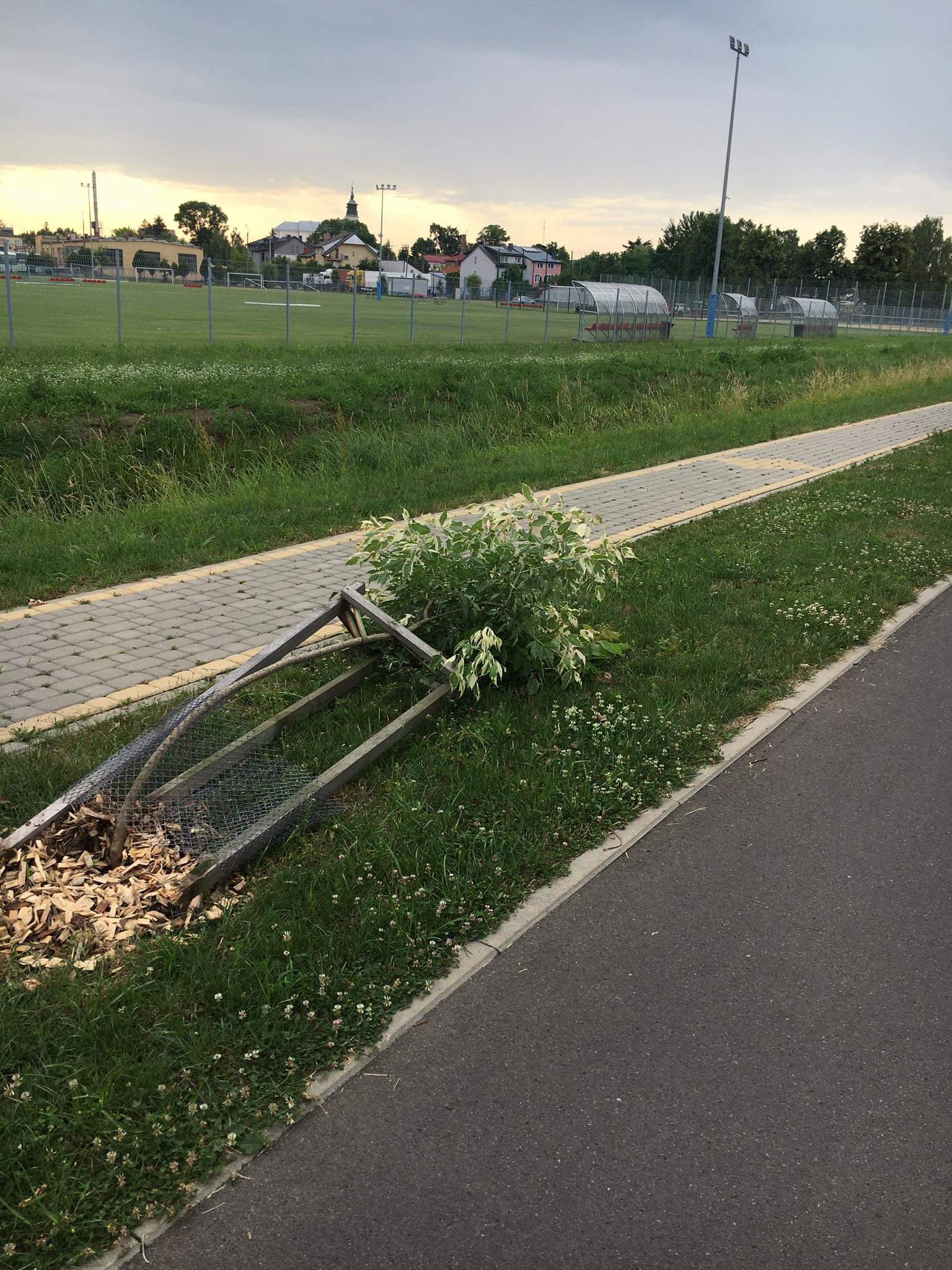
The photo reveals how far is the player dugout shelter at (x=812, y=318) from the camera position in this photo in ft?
172

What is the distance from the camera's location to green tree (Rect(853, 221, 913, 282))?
8375cm

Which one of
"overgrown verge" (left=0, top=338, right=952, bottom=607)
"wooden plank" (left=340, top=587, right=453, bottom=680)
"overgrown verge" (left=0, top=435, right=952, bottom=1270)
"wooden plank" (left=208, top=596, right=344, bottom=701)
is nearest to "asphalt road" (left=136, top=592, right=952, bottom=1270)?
"overgrown verge" (left=0, top=435, right=952, bottom=1270)

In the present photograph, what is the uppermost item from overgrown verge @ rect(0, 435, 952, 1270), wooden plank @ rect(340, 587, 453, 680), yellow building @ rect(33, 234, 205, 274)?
yellow building @ rect(33, 234, 205, 274)

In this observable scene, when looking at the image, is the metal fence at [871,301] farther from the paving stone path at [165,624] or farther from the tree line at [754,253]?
the paving stone path at [165,624]

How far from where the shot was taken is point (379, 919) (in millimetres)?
3588

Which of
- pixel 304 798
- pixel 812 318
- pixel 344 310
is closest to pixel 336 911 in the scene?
pixel 304 798

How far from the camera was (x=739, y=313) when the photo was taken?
52.2m

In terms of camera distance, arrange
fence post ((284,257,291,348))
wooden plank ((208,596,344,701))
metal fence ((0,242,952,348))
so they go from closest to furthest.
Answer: wooden plank ((208,596,344,701)), fence post ((284,257,291,348)), metal fence ((0,242,952,348))

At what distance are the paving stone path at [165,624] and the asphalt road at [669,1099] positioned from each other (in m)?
2.92

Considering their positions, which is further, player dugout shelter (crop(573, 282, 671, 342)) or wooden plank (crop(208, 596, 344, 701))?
player dugout shelter (crop(573, 282, 671, 342))

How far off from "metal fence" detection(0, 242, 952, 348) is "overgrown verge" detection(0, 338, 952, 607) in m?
7.81

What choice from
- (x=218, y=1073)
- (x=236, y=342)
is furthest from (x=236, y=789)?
(x=236, y=342)

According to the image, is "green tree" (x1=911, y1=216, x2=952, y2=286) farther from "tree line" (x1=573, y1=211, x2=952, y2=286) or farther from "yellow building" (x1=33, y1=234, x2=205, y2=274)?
"yellow building" (x1=33, y1=234, x2=205, y2=274)

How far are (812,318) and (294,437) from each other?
46271 millimetres
